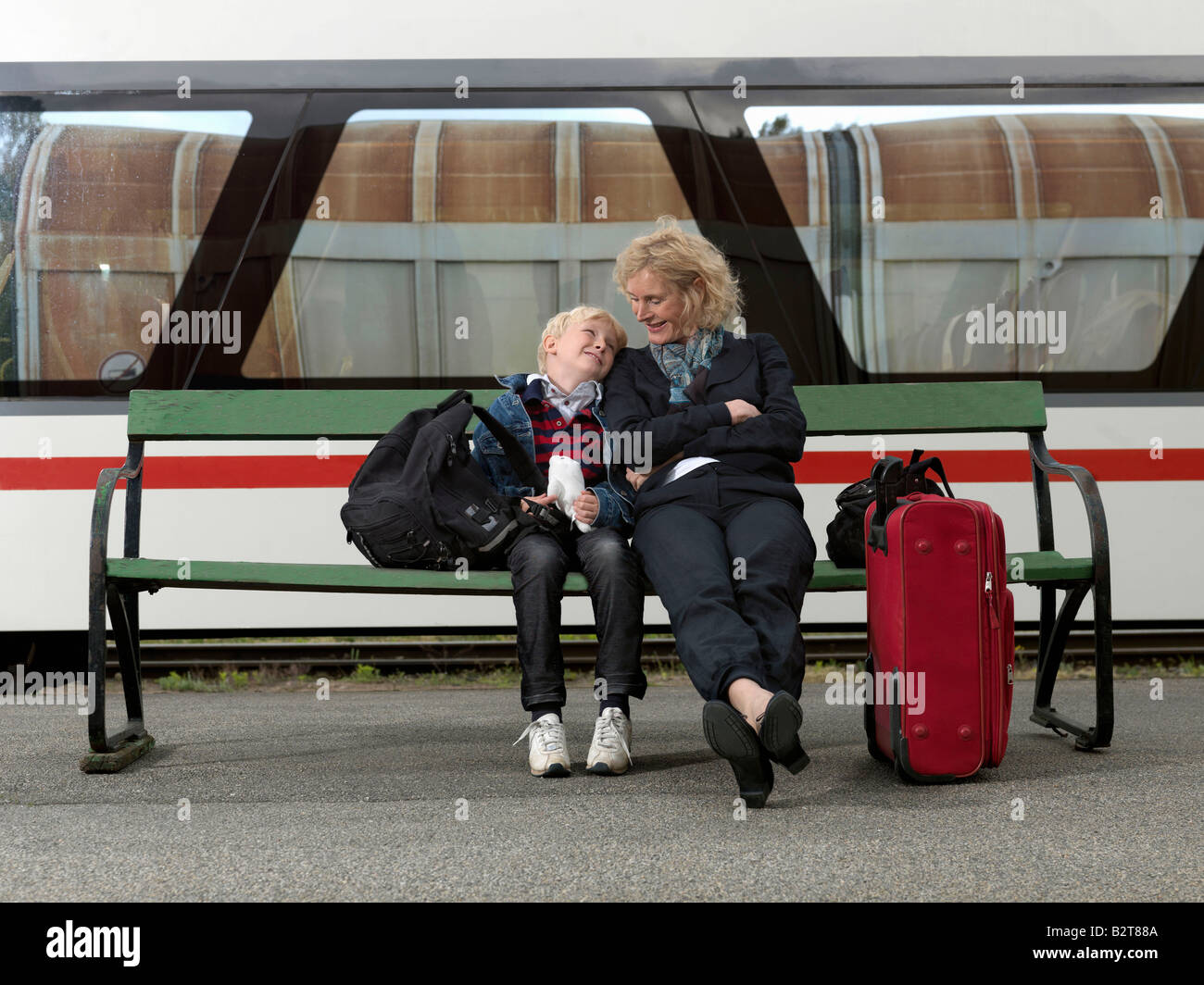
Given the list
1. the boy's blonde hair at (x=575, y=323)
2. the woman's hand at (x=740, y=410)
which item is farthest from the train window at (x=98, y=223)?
the woman's hand at (x=740, y=410)

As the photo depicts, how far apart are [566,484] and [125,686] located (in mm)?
1482

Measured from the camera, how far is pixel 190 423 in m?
3.73

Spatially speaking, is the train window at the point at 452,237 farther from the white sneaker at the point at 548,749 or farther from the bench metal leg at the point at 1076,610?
the white sneaker at the point at 548,749

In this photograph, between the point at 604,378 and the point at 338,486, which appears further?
the point at 338,486

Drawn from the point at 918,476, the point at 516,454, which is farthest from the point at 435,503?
the point at 918,476

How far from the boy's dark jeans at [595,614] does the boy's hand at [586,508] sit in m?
0.10

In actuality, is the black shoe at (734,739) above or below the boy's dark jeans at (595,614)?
below

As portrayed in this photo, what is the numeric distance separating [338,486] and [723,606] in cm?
255

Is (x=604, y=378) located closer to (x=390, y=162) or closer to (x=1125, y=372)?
(x=390, y=162)

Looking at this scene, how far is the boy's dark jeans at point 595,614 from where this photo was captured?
312 centimetres

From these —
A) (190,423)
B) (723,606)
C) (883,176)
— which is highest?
(883,176)

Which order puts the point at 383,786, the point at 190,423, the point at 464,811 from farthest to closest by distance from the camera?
the point at 190,423 < the point at 383,786 < the point at 464,811

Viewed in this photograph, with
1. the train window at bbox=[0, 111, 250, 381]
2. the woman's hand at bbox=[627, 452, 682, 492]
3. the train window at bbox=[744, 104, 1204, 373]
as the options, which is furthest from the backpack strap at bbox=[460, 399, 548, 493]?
the train window at bbox=[0, 111, 250, 381]
